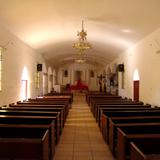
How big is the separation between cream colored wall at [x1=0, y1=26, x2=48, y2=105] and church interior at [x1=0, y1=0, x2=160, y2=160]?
0.03m

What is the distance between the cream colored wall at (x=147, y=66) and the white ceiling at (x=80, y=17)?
0.35 meters

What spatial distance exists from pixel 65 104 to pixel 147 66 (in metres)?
3.20

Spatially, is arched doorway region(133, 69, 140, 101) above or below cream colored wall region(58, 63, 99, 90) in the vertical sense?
Result: below

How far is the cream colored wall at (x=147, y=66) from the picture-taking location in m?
8.28

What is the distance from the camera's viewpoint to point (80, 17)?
27.1 ft

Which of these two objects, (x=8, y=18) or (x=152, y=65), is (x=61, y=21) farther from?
(x=152, y=65)

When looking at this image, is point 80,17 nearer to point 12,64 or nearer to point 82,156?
point 12,64

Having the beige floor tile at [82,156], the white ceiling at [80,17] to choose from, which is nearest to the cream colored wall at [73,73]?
the white ceiling at [80,17]

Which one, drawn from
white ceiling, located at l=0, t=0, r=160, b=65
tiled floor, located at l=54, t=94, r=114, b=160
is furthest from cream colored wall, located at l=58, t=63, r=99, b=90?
tiled floor, located at l=54, t=94, r=114, b=160

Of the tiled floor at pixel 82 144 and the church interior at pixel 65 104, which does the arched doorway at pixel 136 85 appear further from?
the tiled floor at pixel 82 144

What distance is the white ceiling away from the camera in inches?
263

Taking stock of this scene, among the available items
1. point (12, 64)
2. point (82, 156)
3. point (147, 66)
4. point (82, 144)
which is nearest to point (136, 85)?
point (147, 66)

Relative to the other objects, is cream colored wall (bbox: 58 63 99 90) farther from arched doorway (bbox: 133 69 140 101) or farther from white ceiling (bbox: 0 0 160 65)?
white ceiling (bbox: 0 0 160 65)

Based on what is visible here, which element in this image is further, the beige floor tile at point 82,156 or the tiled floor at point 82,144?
the tiled floor at point 82,144
